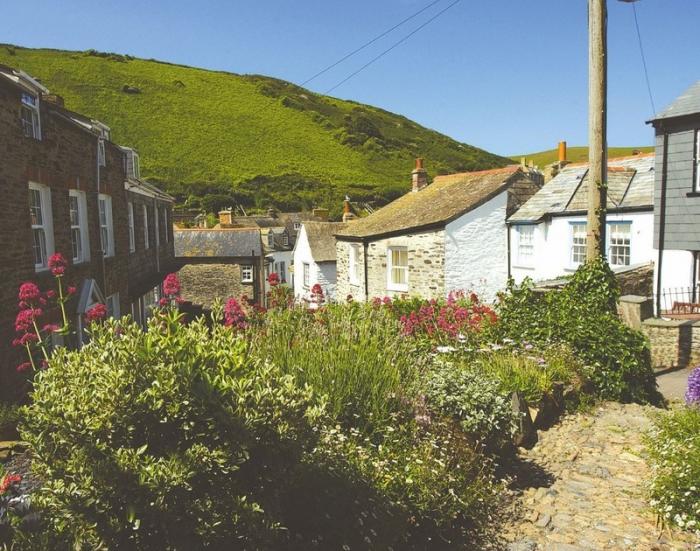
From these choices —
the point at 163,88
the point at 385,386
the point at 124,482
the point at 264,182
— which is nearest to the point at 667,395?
the point at 385,386

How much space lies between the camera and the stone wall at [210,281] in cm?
3025

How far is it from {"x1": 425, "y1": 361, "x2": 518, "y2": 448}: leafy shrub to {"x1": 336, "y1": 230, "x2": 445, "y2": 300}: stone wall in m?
13.2

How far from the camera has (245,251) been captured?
30.2 m

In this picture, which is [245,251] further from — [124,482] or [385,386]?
[124,482]

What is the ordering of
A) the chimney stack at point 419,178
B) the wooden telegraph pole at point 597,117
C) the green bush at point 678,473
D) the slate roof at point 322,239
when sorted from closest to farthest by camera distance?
1. the green bush at point 678,473
2. the wooden telegraph pole at point 597,117
3. the chimney stack at point 419,178
4. the slate roof at point 322,239

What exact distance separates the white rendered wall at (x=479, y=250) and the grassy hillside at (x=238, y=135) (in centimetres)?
5264

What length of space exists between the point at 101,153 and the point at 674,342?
15.2 metres

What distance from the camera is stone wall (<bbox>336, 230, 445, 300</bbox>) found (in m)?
19.8

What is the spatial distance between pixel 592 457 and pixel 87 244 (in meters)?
11.4

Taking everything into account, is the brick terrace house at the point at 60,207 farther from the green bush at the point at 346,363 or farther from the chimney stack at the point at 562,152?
the chimney stack at the point at 562,152

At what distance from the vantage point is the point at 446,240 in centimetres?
1955

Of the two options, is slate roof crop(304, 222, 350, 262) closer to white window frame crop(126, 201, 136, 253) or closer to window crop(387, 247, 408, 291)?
window crop(387, 247, 408, 291)

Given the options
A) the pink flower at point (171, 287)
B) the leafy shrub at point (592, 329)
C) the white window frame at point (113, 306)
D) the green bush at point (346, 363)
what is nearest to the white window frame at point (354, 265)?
the white window frame at point (113, 306)

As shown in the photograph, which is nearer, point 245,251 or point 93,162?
point 93,162
